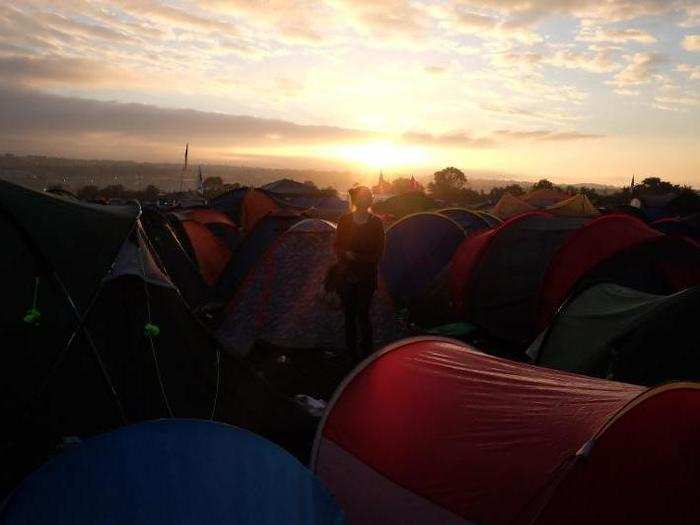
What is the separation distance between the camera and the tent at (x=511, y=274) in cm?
791

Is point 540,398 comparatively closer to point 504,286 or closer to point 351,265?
point 351,265

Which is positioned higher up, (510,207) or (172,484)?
(510,207)

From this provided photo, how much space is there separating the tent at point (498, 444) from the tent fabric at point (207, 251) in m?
7.08

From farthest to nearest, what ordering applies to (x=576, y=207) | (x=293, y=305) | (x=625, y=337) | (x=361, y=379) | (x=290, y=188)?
(x=290, y=188) < (x=576, y=207) < (x=293, y=305) < (x=625, y=337) < (x=361, y=379)

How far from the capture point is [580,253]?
24.5 ft

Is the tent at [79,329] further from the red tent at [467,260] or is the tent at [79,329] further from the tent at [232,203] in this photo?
the tent at [232,203]

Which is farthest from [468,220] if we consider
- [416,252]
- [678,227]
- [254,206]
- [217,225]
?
[254,206]

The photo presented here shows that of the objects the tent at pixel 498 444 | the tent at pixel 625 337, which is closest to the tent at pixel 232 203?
the tent at pixel 625 337

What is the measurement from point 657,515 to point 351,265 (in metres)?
4.23

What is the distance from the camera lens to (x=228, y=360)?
4844 mm

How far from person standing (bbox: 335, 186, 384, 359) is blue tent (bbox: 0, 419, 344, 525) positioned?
3.90m

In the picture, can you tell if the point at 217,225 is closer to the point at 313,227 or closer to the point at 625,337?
the point at 313,227

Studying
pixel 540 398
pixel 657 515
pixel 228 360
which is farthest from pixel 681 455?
pixel 228 360

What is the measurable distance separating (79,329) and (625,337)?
13.0 feet
